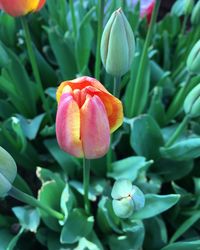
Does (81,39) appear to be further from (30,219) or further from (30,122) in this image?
(30,219)

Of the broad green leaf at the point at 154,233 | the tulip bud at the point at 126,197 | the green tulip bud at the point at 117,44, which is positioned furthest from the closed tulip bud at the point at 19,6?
the broad green leaf at the point at 154,233

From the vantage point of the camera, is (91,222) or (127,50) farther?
(91,222)

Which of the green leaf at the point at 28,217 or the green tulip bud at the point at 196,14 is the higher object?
the green tulip bud at the point at 196,14

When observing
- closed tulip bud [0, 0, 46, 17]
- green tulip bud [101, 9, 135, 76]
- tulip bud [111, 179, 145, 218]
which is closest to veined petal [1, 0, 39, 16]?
closed tulip bud [0, 0, 46, 17]

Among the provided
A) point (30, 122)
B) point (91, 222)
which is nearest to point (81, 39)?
point (30, 122)

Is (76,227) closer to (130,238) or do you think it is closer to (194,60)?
(130,238)

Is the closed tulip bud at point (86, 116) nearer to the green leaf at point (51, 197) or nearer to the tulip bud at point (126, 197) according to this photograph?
the tulip bud at point (126, 197)

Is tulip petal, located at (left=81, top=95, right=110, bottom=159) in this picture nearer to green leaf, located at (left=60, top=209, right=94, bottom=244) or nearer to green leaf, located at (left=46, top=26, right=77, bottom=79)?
green leaf, located at (left=60, top=209, right=94, bottom=244)
